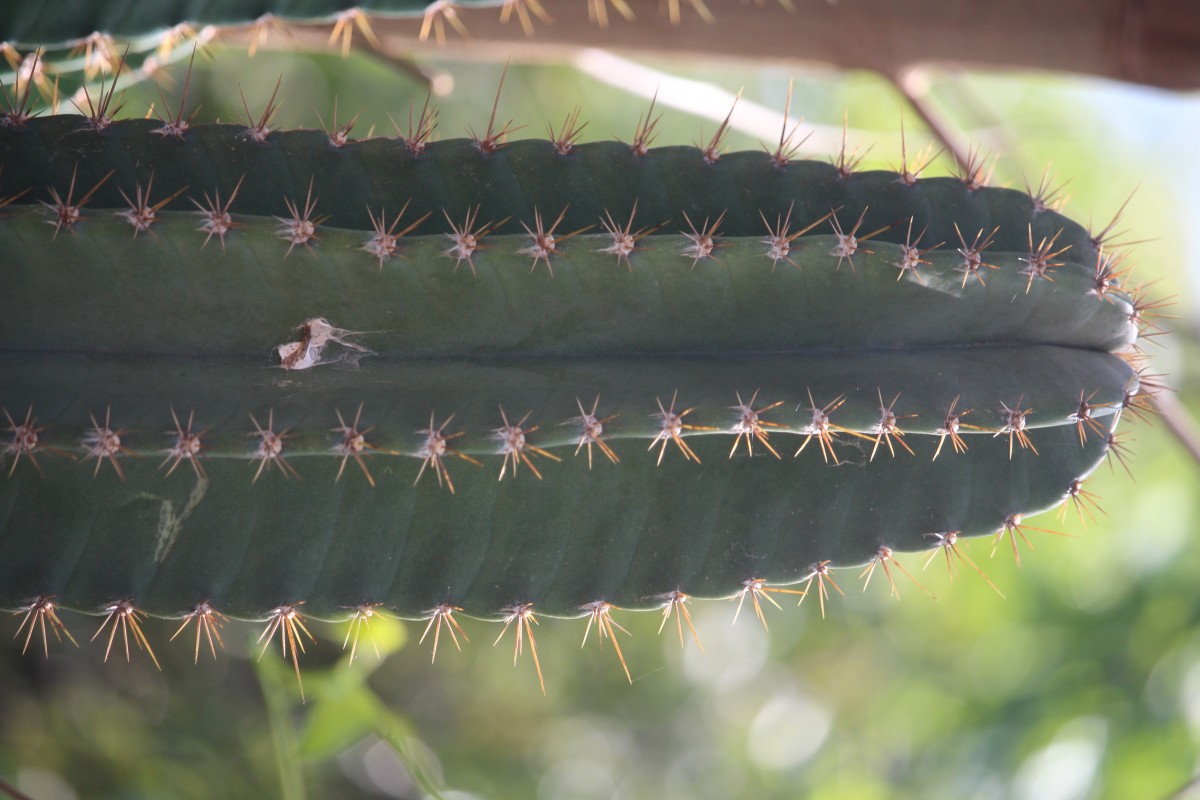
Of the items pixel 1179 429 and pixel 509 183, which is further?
pixel 1179 429

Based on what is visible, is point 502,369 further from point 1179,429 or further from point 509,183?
point 1179,429

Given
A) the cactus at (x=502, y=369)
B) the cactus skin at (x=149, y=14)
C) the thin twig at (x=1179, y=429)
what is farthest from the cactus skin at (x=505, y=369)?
the thin twig at (x=1179, y=429)

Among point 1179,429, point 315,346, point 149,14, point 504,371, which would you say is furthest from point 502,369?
point 1179,429

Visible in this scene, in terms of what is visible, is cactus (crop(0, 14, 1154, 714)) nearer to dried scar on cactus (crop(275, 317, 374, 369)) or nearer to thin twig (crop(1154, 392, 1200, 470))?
dried scar on cactus (crop(275, 317, 374, 369))

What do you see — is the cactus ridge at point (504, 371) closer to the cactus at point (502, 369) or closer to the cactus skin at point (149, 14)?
the cactus at point (502, 369)

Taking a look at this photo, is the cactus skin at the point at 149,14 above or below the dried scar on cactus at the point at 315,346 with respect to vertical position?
above

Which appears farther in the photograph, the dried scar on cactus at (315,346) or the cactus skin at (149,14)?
the cactus skin at (149,14)

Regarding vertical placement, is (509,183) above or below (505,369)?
above

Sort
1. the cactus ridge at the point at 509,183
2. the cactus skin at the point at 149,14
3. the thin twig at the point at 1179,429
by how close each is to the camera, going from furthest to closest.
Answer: the thin twig at the point at 1179,429, the cactus skin at the point at 149,14, the cactus ridge at the point at 509,183

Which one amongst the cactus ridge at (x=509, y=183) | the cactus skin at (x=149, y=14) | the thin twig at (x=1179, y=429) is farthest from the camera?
the thin twig at (x=1179, y=429)
